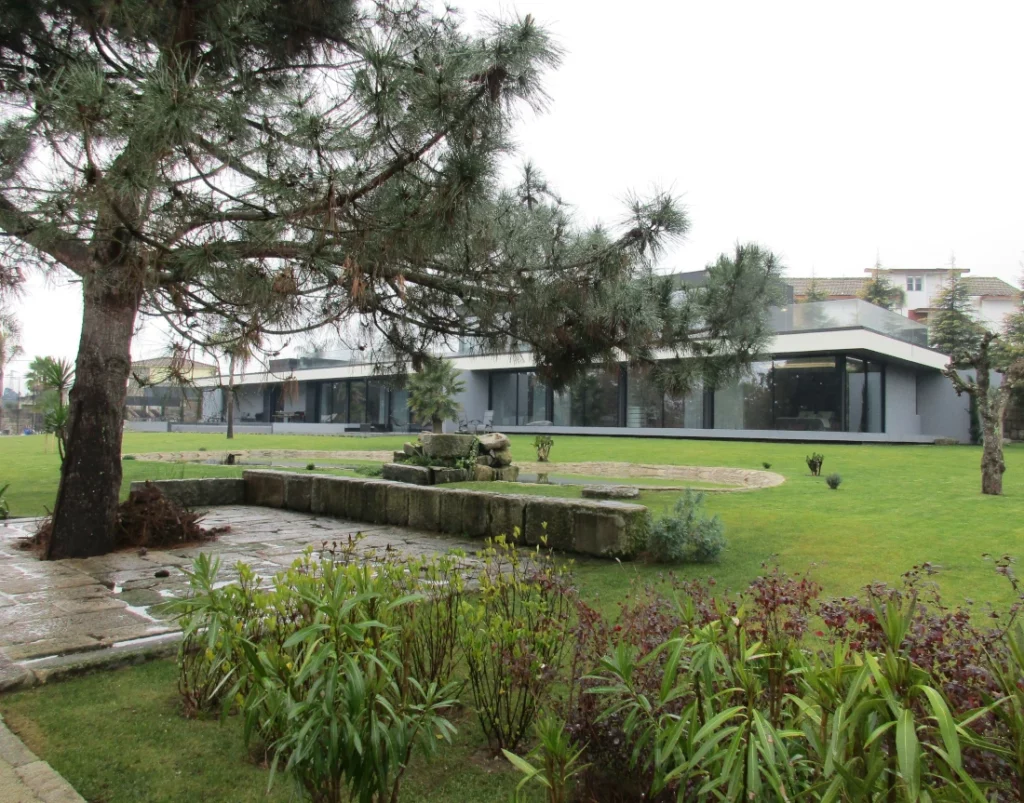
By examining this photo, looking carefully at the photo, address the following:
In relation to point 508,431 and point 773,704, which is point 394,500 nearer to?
point 773,704

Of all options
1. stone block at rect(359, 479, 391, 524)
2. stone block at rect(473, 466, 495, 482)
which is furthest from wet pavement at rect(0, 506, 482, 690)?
stone block at rect(473, 466, 495, 482)

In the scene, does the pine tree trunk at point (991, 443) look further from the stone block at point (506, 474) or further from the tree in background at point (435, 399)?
the tree in background at point (435, 399)

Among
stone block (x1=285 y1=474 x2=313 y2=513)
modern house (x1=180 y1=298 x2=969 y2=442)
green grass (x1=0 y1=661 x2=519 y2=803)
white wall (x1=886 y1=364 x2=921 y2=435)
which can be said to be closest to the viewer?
green grass (x1=0 y1=661 x2=519 y2=803)

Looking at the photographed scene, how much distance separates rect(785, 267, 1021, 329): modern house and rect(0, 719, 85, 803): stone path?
162ft

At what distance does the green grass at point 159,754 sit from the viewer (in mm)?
2354

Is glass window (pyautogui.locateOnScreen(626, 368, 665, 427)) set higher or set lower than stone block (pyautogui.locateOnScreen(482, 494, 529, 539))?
higher

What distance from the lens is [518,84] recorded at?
3.86 meters

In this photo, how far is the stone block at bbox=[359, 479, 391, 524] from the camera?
831 cm

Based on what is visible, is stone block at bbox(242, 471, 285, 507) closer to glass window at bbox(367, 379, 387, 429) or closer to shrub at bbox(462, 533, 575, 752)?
shrub at bbox(462, 533, 575, 752)

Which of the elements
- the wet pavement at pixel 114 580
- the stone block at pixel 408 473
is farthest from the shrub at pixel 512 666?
the stone block at pixel 408 473

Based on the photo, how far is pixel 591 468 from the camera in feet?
64.1

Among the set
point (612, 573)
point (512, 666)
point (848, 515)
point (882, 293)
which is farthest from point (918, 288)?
point (512, 666)

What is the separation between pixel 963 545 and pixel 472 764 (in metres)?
5.81

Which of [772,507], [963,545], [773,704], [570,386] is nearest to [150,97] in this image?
[773,704]
